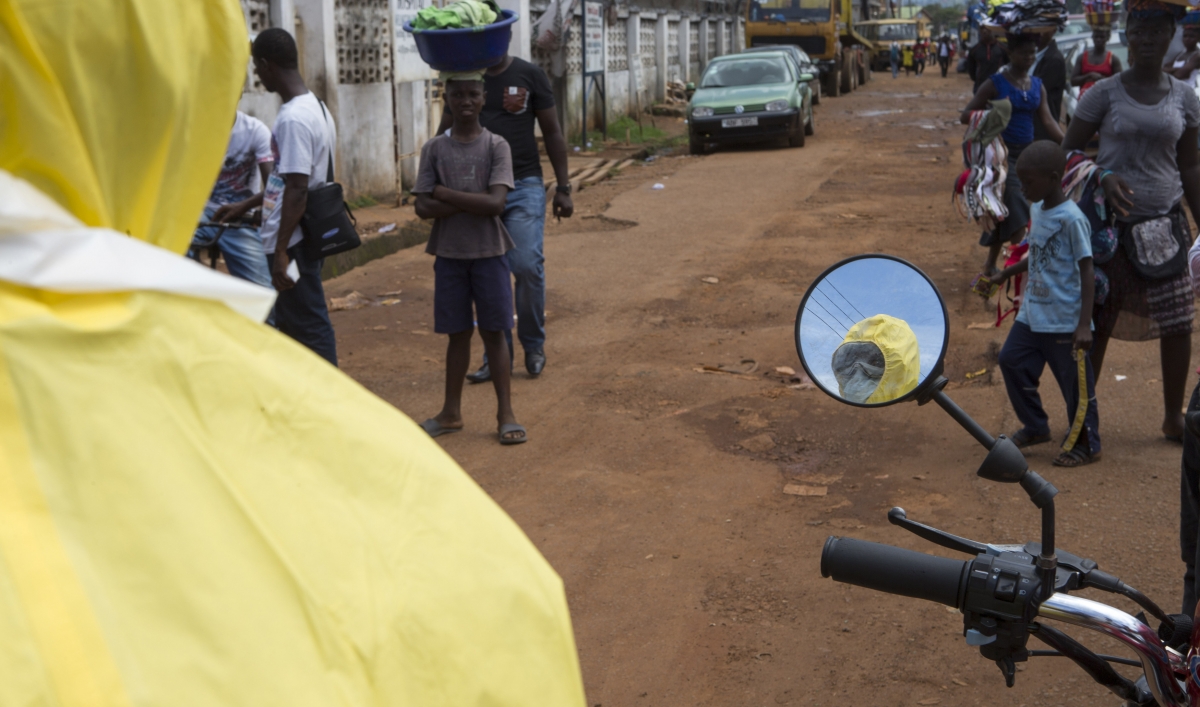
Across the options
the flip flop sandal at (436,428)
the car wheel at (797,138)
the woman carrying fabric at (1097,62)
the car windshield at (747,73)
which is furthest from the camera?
the car windshield at (747,73)

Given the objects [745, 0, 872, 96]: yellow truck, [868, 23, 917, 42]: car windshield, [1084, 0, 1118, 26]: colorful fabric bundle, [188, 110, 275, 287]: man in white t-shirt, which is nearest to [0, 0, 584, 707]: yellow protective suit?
[188, 110, 275, 287]: man in white t-shirt

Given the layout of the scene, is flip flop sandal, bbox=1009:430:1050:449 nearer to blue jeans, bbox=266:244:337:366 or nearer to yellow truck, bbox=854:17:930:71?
blue jeans, bbox=266:244:337:366

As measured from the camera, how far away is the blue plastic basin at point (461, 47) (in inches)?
195

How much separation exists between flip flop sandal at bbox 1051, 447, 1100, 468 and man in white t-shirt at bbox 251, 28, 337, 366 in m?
3.43

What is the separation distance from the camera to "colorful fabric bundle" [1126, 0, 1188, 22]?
4.66 meters

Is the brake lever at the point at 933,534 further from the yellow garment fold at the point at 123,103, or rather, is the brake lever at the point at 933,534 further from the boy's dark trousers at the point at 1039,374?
the boy's dark trousers at the point at 1039,374

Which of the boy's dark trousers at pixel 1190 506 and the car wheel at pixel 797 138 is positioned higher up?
the car wheel at pixel 797 138

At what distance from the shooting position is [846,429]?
18.5ft

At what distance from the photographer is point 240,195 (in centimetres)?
584

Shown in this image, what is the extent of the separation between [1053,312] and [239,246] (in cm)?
393

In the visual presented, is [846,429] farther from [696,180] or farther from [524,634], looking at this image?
[696,180]

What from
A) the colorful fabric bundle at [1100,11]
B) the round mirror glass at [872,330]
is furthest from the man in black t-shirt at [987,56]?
the round mirror glass at [872,330]

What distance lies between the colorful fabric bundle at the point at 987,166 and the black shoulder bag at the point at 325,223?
4.27 meters

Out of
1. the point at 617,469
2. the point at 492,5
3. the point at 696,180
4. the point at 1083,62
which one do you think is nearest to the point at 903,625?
the point at 617,469
